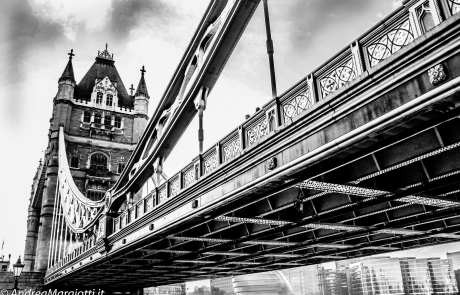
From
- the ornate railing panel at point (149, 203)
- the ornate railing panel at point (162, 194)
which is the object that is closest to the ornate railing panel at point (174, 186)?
the ornate railing panel at point (162, 194)

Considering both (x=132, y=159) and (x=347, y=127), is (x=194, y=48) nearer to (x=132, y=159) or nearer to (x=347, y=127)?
(x=132, y=159)

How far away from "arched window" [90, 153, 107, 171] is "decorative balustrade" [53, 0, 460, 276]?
4663 cm

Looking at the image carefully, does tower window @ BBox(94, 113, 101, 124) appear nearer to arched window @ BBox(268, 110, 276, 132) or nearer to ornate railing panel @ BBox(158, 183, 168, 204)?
ornate railing panel @ BBox(158, 183, 168, 204)

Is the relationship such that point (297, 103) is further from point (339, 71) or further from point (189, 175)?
point (189, 175)

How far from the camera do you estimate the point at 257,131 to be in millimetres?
9961

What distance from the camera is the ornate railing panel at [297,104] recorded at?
27.0 ft

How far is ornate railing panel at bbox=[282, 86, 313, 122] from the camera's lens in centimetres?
822

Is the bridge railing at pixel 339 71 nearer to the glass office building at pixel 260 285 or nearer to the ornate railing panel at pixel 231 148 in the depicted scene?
the ornate railing panel at pixel 231 148

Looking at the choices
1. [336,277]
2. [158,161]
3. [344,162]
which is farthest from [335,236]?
[336,277]

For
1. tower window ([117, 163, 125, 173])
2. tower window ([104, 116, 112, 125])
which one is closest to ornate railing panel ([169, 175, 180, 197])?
tower window ([117, 163, 125, 173])

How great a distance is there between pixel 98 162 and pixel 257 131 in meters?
50.1

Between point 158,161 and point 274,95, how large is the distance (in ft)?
30.7

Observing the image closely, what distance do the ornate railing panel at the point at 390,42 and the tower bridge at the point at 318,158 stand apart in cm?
2

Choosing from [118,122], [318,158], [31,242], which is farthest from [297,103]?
[31,242]
